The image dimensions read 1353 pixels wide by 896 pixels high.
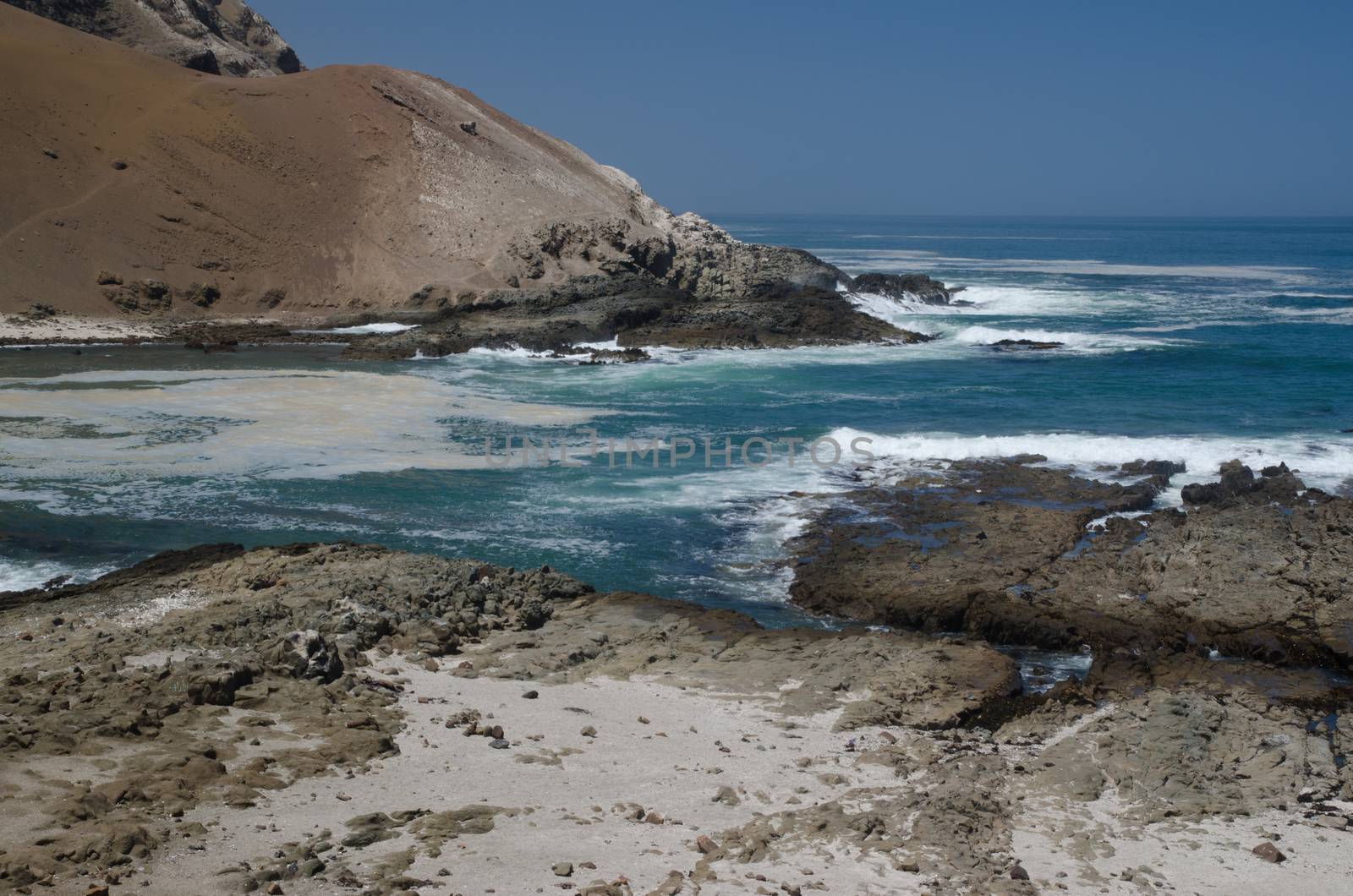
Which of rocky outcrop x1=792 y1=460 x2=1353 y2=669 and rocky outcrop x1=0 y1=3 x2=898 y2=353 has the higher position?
rocky outcrop x1=0 y1=3 x2=898 y2=353

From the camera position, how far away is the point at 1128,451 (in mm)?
18281

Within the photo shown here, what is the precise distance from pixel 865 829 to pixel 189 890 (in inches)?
137

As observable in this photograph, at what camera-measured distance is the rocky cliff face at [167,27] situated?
49219 mm

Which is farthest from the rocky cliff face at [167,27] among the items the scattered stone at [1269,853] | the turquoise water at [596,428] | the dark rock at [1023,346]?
the scattered stone at [1269,853]

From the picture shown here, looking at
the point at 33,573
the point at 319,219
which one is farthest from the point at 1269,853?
the point at 319,219

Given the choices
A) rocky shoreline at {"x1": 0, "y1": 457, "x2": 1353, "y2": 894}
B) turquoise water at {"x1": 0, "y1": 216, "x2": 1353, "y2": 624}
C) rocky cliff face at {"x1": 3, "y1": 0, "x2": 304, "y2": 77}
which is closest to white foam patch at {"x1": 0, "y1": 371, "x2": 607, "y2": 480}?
turquoise water at {"x1": 0, "y1": 216, "x2": 1353, "y2": 624}

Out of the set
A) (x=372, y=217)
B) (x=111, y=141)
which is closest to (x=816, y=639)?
(x=372, y=217)

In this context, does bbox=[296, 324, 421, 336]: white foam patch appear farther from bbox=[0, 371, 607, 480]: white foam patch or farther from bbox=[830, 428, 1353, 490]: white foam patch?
bbox=[830, 428, 1353, 490]: white foam patch

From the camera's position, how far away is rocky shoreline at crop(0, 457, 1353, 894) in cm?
605

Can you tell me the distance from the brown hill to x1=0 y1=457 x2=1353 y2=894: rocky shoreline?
25797 millimetres

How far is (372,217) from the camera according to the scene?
39406 millimetres

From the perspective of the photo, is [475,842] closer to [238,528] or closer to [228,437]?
[238,528]

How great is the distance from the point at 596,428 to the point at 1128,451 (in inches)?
356

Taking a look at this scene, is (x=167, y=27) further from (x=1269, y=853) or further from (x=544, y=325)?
(x=1269, y=853)
